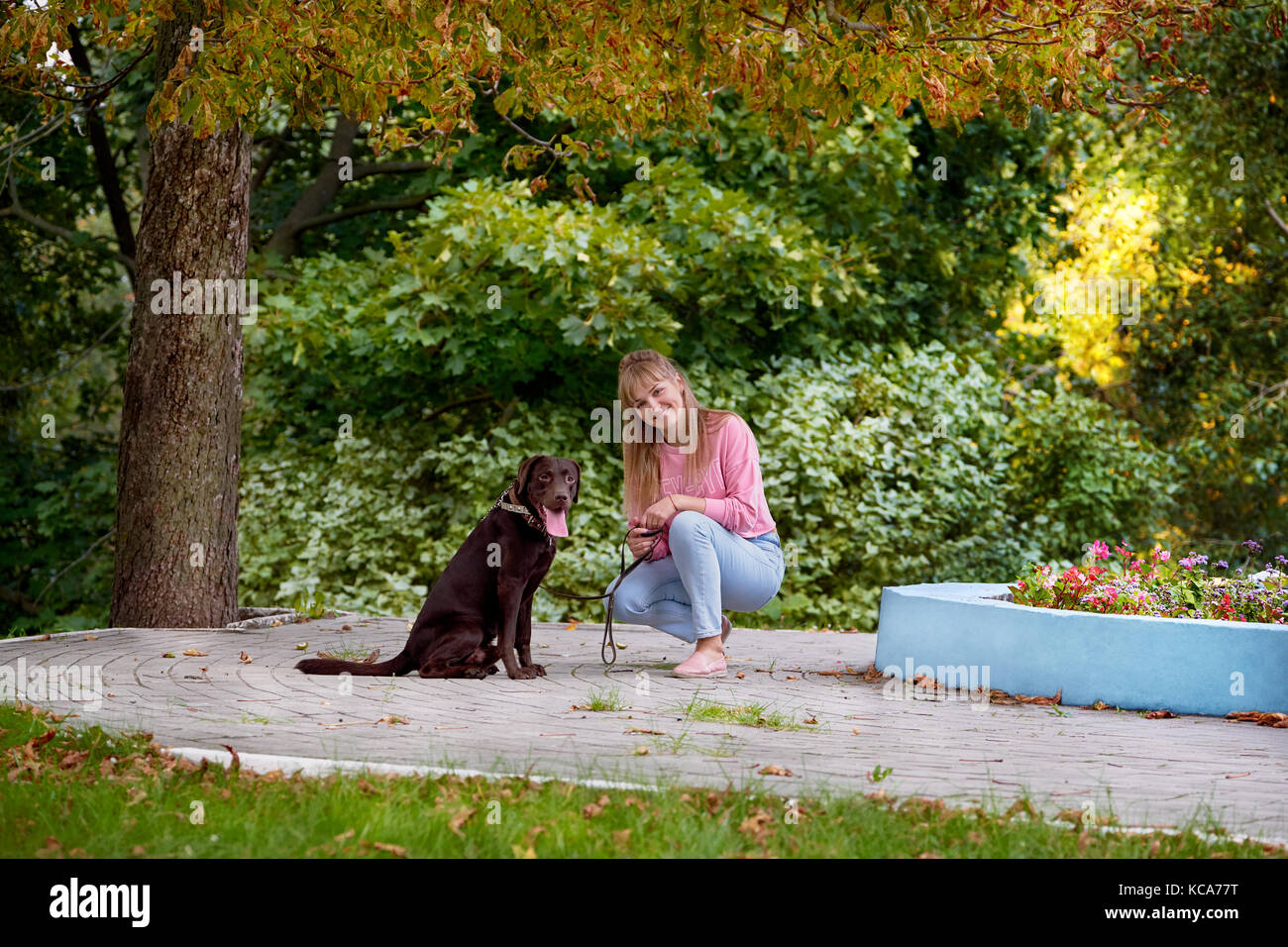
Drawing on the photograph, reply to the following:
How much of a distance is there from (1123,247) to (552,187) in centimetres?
1524

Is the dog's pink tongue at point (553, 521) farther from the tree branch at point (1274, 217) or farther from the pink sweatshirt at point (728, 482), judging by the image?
the tree branch at point (1274, 217)

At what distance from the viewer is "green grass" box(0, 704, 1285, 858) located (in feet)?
10.6

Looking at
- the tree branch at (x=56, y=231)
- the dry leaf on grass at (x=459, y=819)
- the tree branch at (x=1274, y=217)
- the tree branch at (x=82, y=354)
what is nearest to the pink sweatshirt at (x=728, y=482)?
the dry leaf on grass at (x=459, y=819)

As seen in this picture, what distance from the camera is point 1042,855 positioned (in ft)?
10.6

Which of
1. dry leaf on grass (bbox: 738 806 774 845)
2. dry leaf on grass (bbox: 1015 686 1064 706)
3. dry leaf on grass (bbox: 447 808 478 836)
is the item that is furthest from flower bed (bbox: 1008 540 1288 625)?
dry leaf on grass (bbox: 447 808 478 836)

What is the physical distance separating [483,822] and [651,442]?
3.45 meters

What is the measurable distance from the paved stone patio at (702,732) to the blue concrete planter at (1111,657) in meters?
0.16

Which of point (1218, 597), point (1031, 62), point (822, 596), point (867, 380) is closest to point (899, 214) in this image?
point (867, 380)

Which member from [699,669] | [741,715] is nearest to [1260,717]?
[741,715]

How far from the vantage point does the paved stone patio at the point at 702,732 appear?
408 centimetres

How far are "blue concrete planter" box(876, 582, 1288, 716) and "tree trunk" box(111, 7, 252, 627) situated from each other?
4.66 m

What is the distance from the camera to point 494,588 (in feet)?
20.4

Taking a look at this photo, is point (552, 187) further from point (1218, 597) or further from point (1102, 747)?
point (1102, 747)

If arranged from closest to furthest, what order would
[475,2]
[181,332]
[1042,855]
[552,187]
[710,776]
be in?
[1042,855] < [710,776] < [475,2] < [181,332] < [552,187]
